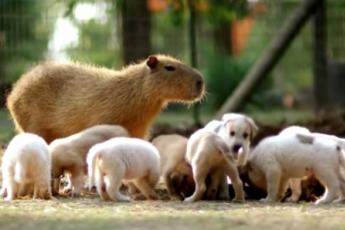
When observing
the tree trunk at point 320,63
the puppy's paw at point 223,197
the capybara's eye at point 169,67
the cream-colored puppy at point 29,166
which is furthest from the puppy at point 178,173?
the tree trunk at point 320,63

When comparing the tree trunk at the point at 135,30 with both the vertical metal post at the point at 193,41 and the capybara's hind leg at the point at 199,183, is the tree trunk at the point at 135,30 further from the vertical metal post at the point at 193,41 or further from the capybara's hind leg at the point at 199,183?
the capybara's hind leg at the point at 199,183

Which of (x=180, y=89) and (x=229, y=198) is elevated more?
(x=180, y=89)

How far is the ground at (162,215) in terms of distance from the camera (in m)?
7.36

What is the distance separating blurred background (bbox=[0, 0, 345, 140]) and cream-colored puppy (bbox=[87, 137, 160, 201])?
6.73 meters

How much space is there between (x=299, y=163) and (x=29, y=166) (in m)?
2.30

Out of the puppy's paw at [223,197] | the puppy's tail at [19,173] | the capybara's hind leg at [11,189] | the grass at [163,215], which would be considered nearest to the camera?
the grass at [163,215]

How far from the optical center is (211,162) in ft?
31.0

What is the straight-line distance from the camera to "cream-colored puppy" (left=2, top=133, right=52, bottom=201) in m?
9.21

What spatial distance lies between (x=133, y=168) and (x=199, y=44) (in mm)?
15115

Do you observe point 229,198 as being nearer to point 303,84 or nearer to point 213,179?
point 213,179

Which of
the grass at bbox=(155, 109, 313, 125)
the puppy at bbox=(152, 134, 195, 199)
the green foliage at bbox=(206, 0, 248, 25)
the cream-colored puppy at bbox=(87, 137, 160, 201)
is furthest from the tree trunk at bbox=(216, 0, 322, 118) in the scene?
the cream-colored puppy at bbox=(87, 137, 160, 201)

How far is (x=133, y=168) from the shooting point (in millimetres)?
9438

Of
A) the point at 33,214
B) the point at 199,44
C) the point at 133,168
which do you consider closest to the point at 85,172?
the point at 133,168

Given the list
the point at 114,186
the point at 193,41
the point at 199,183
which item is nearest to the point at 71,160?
the point at 114,186
